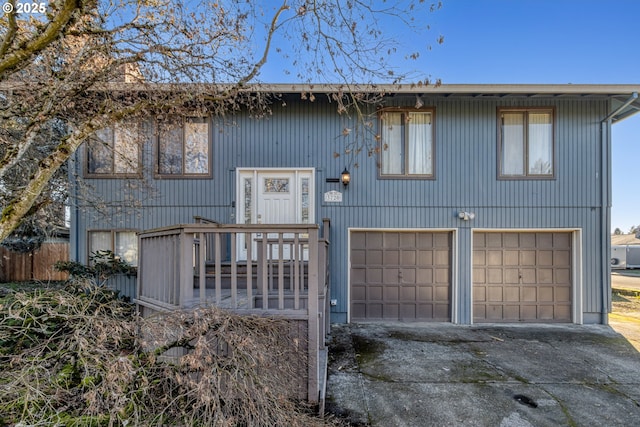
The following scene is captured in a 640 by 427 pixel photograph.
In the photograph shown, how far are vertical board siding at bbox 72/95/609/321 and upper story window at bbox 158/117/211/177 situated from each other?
0.62 feet

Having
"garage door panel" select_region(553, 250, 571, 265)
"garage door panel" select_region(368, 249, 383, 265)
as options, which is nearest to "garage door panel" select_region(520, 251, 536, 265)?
"garage door panel" select_region(553, 250, 571, 265)

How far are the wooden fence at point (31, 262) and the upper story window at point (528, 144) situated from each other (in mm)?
11289

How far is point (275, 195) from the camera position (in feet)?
21.3

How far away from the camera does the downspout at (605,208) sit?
6.37m

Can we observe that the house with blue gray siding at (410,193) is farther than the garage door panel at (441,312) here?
No

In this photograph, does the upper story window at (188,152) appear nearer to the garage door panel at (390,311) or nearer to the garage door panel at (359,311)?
the garage door panel at (359,311)

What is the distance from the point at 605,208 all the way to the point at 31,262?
564 inches

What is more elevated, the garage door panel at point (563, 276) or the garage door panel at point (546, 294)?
the garage door panel at point (563, 276)

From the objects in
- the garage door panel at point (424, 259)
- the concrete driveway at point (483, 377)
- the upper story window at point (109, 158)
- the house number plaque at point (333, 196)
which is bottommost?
the concrete driveway at point (483, 377)

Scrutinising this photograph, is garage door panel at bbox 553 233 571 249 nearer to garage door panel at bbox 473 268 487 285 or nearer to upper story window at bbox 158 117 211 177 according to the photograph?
garage door panel at bbox 473 268 487 285

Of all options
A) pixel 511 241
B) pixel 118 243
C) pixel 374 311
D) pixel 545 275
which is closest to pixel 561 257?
pixel 545 275

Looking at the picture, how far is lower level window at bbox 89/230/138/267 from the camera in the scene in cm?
643

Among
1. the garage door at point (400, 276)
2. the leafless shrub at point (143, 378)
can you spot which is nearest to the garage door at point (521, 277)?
the garage door at point (400, 276)

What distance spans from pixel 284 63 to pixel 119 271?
5.09 metres
